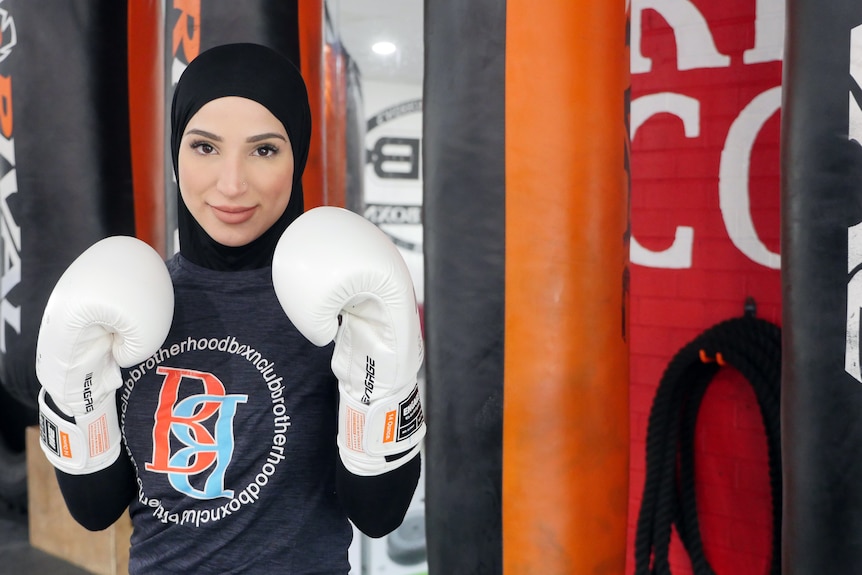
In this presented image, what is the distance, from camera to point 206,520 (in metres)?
0.88

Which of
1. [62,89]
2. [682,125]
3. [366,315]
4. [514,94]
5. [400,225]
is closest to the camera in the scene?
[366,315]

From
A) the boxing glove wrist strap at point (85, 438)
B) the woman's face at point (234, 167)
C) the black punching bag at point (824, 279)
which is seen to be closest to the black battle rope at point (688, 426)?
the black punching bag at point (824, 279)

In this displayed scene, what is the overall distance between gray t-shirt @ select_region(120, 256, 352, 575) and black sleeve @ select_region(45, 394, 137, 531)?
1.3 inches

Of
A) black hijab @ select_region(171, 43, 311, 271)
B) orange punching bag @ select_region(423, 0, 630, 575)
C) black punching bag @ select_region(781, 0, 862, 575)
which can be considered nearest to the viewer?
black hijab @ select_region(171, 43, 311, 271)

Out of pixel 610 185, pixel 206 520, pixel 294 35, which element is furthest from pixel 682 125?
pixel 206 520

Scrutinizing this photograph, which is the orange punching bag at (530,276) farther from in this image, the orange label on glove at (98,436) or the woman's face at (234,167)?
the orange label on glove at (98,436)

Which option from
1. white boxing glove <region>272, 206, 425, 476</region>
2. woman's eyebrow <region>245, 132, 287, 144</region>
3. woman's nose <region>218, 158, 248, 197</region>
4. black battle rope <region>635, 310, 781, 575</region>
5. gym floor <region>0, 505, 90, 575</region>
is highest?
woman's eyebrow <region>245, 132, 287, 144</region>

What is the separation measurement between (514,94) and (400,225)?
1.53 metres

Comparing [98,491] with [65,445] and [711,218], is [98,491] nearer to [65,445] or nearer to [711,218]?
[65,445]

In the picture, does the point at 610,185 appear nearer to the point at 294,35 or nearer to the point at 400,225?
the point at 294,35

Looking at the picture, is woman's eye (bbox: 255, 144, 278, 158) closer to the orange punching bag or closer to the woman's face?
the woman's face

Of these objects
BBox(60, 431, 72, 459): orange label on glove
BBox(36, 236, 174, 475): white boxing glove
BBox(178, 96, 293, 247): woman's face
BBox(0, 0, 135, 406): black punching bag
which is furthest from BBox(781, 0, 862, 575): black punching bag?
BBox(0, 0, 135, 406): black punching bag

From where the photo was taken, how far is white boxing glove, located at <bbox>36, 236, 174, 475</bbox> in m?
0.87

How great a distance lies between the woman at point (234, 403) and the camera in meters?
0.88
